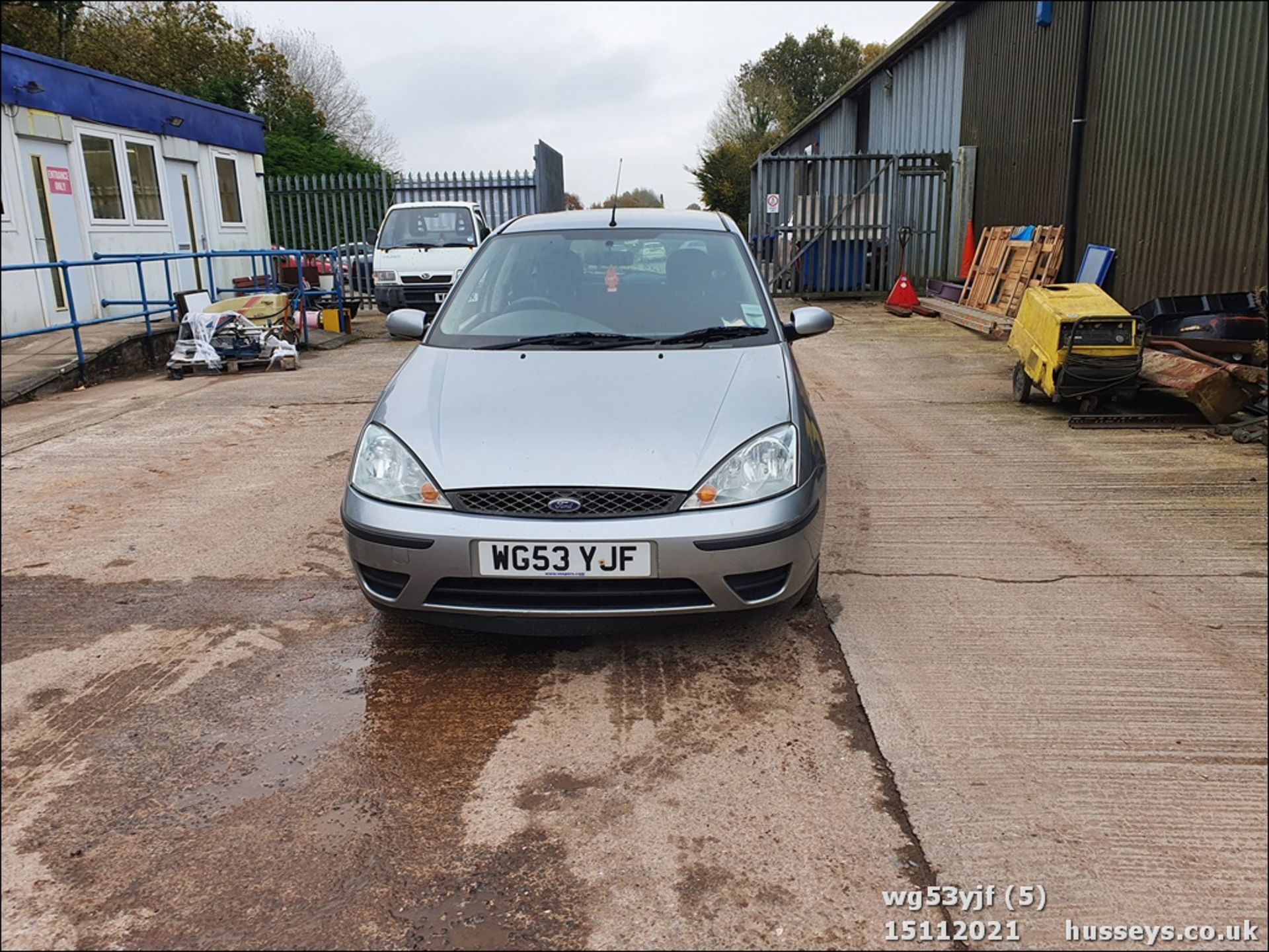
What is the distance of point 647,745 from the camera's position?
286cm

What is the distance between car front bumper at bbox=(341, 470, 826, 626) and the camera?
297 centimetres

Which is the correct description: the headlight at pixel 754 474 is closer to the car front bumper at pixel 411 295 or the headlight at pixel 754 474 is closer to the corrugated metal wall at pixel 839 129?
the car front bumper at pixel 411 295

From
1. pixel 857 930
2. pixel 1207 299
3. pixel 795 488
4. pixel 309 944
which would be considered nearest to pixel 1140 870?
pixel 857 930

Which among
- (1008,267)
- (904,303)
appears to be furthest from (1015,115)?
(904,303)

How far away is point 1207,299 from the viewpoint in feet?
24.8

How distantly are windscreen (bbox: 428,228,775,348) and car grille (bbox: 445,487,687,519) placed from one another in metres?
1.10

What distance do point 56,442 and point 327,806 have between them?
5.12 meters

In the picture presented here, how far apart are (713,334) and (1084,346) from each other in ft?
12.9

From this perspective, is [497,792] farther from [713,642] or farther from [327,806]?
[713,642]

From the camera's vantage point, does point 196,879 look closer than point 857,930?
No

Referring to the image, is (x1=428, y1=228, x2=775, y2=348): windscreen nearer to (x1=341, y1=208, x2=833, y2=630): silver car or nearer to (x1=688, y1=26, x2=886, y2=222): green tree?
(x1=341, y1=208, x2=833, y2=630): silver car

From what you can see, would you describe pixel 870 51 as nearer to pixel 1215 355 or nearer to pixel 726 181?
pixel 726 181

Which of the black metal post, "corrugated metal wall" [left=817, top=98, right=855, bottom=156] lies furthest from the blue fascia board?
"corrugated metal wall" [left=817, top=98, right=855, bottom=156]

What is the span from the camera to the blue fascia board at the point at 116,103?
11023mm
